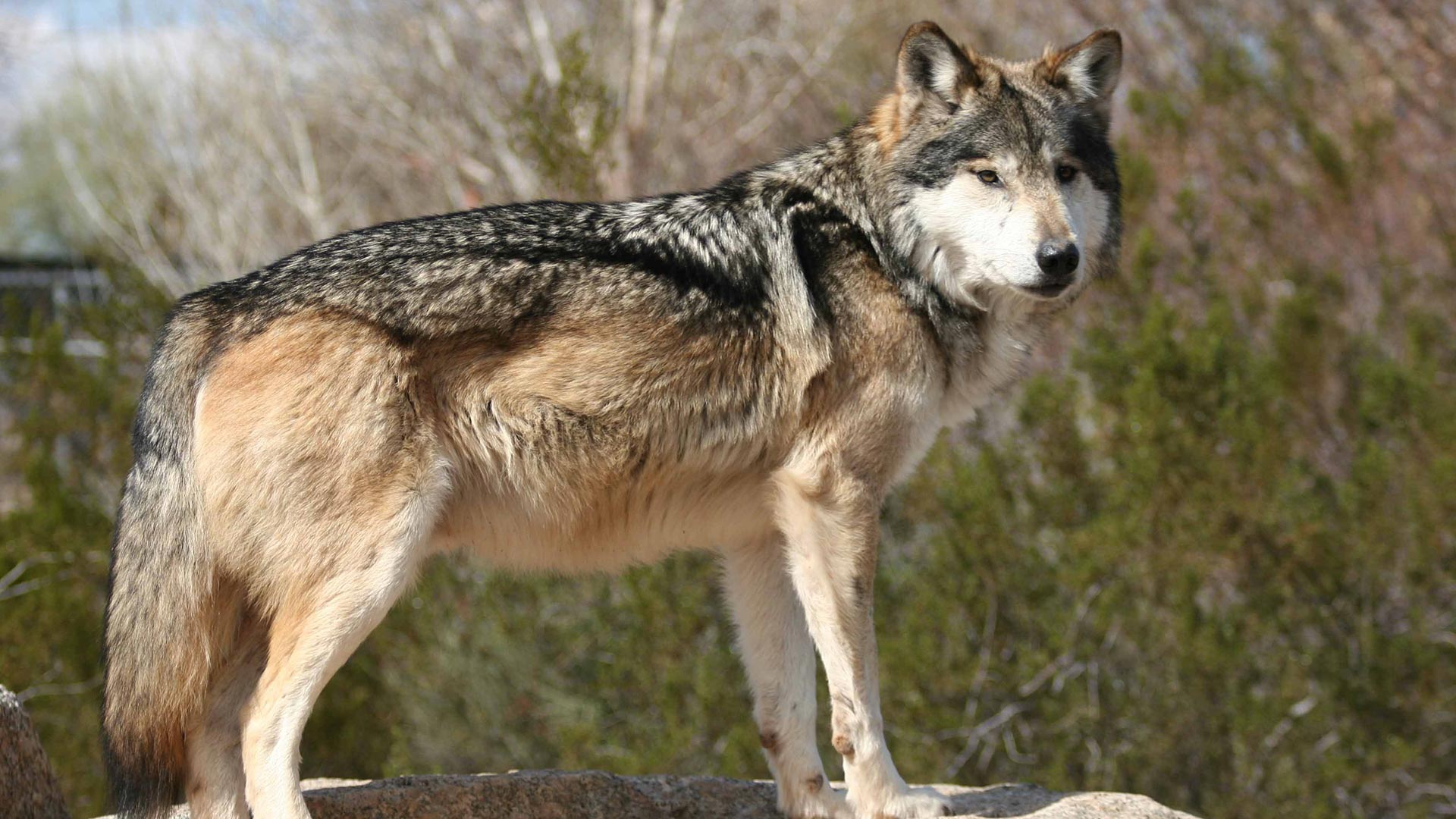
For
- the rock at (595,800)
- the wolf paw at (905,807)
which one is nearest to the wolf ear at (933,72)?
the wolf paw at (905,807)

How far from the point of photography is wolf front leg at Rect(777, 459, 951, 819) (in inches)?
168

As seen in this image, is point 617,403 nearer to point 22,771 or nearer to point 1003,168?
point 1003,168

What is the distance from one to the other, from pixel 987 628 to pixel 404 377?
18.4ft

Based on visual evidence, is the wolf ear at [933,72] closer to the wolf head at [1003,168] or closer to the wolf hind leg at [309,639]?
the wolf head at [1003,168]

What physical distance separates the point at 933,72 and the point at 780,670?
220 centimetres

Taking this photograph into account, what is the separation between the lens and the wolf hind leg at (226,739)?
390cm

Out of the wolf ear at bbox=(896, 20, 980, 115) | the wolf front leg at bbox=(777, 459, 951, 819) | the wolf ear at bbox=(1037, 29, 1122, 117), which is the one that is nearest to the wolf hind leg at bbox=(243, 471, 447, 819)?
the wolf front leg at bbox=(777, 459, 951, 819)

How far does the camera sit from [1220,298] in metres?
9.51

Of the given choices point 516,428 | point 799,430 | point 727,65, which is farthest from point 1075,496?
point 727,65

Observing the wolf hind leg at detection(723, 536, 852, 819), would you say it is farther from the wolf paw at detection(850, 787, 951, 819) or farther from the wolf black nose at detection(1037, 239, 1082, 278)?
the wolf black nose at detection(1037, 239, 1082, 278)

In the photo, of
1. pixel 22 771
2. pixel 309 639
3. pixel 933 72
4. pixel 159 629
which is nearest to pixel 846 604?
pixel 309 639

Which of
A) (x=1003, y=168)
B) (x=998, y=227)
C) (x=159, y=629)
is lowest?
(x=159, y=629)

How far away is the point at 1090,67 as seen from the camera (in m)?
4.79

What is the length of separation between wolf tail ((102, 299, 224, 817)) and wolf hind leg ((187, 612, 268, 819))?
0.06m
